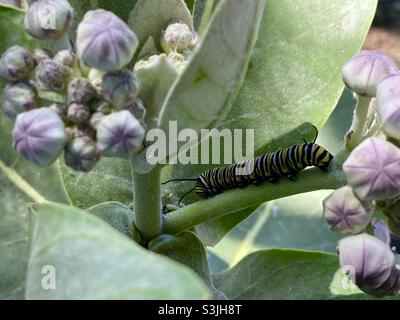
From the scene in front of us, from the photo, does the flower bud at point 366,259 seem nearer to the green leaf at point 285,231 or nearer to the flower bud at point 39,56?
the flower bud at point 39,56

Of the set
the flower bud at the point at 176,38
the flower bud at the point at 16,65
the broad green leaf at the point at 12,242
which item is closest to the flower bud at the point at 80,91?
the flower bud at the point at 16,65

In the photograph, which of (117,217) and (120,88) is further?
(117,217)

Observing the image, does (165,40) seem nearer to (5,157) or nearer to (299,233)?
(5,157)

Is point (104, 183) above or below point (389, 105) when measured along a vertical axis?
below

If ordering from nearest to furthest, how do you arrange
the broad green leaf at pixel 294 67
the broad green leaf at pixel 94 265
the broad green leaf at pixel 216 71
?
1. the broad green leaf at pixel 94 265
2. the broad green leaf at pixel 216 71
3. the broad green leaf at pixel 294 67

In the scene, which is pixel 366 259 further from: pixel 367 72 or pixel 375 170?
pixel 367 72

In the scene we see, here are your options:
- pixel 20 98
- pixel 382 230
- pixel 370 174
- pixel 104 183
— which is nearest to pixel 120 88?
pixel 20 98
